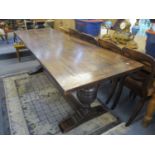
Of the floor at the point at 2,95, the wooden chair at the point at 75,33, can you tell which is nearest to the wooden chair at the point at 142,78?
the floor at the point at 2,95

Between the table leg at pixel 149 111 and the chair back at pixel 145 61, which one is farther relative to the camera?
the table leg at pixel 149 111

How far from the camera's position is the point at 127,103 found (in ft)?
6.91

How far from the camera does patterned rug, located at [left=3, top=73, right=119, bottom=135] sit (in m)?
1.70

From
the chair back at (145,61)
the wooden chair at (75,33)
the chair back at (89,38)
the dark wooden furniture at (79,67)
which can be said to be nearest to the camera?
the dark wooden furniture at (79,67)

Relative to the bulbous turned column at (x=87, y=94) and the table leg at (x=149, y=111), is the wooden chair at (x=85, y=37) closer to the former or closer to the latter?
the bulbous turned column at (x=87, y=94)

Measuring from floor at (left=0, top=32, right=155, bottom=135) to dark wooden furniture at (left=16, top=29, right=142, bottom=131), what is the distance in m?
0.29

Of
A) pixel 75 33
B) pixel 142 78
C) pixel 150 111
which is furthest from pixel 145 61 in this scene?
pixel 75 33

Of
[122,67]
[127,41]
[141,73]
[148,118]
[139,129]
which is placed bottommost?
[139,129]

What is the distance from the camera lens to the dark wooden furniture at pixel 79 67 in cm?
113

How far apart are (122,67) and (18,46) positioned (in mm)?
2689

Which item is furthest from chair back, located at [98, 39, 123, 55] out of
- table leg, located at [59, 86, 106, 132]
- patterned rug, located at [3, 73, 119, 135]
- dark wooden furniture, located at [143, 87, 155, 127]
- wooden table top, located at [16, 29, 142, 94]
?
patterned rug, located at [3, 73, 119, 135]
